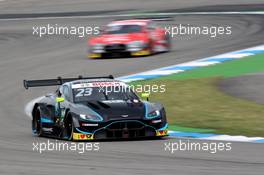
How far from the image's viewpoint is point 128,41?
2978 cm

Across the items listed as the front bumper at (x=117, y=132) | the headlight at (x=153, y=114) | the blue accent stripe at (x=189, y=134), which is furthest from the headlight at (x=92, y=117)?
the blue accent stripe at (x=189, y=134)

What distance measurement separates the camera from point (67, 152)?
13.9 meters

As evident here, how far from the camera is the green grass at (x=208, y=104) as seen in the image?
17125mm

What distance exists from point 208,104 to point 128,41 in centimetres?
1005

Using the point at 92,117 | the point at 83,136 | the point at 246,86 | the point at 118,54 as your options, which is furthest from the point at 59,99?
the point at 118,54

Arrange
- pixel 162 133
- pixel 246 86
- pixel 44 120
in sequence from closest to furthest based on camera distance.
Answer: pixel 162 133 → pixel 44 120 → pixel 246 86

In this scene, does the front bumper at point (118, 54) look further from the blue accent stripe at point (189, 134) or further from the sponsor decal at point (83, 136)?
the sponsor decal at point (83, 136)

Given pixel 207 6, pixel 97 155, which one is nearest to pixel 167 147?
pixel 97 155

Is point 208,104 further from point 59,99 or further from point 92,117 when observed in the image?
point 92,117

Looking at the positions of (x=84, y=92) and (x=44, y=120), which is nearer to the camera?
(x=84, y=92)

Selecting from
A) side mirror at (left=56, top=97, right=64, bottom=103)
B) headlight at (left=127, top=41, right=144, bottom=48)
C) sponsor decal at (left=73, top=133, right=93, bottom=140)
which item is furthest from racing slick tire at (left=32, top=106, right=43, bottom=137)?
headlight at (left=127, top=41, right=144, bottom=48)

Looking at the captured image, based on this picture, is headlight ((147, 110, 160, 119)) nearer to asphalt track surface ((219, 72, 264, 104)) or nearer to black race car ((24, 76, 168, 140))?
black race car ((24, 76, 168, 140))

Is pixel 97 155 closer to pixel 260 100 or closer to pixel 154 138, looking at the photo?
pixel 154 138

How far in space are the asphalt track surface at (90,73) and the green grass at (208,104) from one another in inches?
→ 76.2
